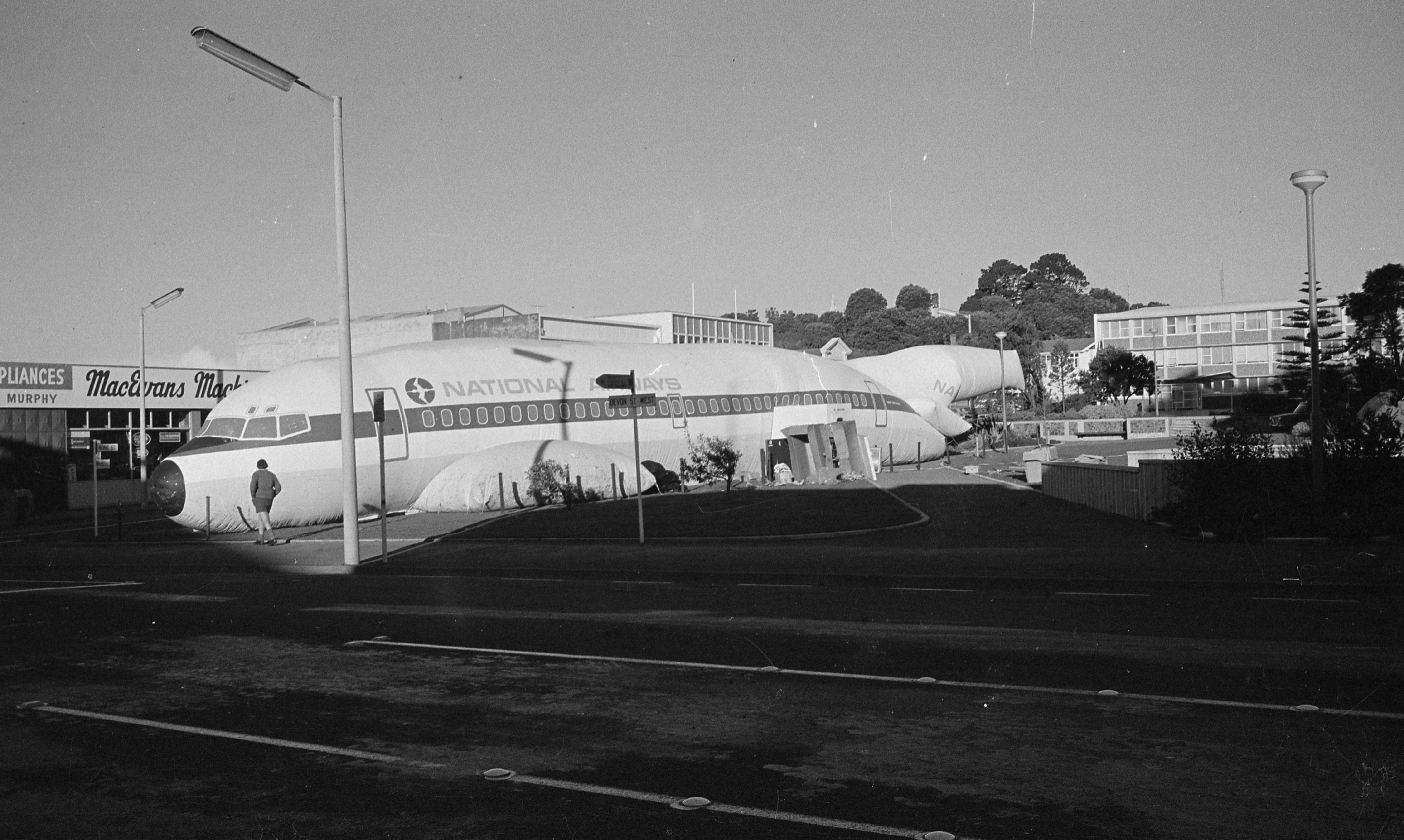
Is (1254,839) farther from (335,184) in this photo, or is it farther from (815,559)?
(335,184)

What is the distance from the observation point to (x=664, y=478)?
124 ft

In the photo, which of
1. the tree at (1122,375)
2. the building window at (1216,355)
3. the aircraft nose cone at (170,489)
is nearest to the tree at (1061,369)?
the tree at (1122,375)

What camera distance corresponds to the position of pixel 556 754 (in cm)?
723

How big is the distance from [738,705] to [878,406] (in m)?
38.5

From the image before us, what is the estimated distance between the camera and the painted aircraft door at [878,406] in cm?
4600

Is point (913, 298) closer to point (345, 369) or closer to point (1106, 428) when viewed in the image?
point (1106, 428)

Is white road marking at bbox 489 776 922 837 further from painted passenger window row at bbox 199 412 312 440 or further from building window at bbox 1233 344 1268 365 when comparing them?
building window at bbox 1233 344 1268 365

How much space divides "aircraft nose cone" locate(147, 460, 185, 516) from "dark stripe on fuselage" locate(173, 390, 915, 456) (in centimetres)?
52

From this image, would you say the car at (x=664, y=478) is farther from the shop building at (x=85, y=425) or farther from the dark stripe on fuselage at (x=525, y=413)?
the shop building at (x=85, y=425)

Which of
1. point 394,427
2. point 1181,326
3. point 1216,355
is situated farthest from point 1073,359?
point 394,427

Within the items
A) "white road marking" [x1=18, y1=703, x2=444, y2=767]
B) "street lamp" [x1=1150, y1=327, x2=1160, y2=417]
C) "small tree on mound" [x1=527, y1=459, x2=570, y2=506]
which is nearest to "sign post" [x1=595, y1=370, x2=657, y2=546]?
"small tree on mound" [x1=527, y1=459, x2=570, y2=506]

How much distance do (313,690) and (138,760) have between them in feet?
6.72

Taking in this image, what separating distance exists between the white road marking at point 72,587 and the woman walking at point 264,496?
6404 mm

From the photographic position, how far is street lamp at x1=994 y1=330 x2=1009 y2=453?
54.8 metres
